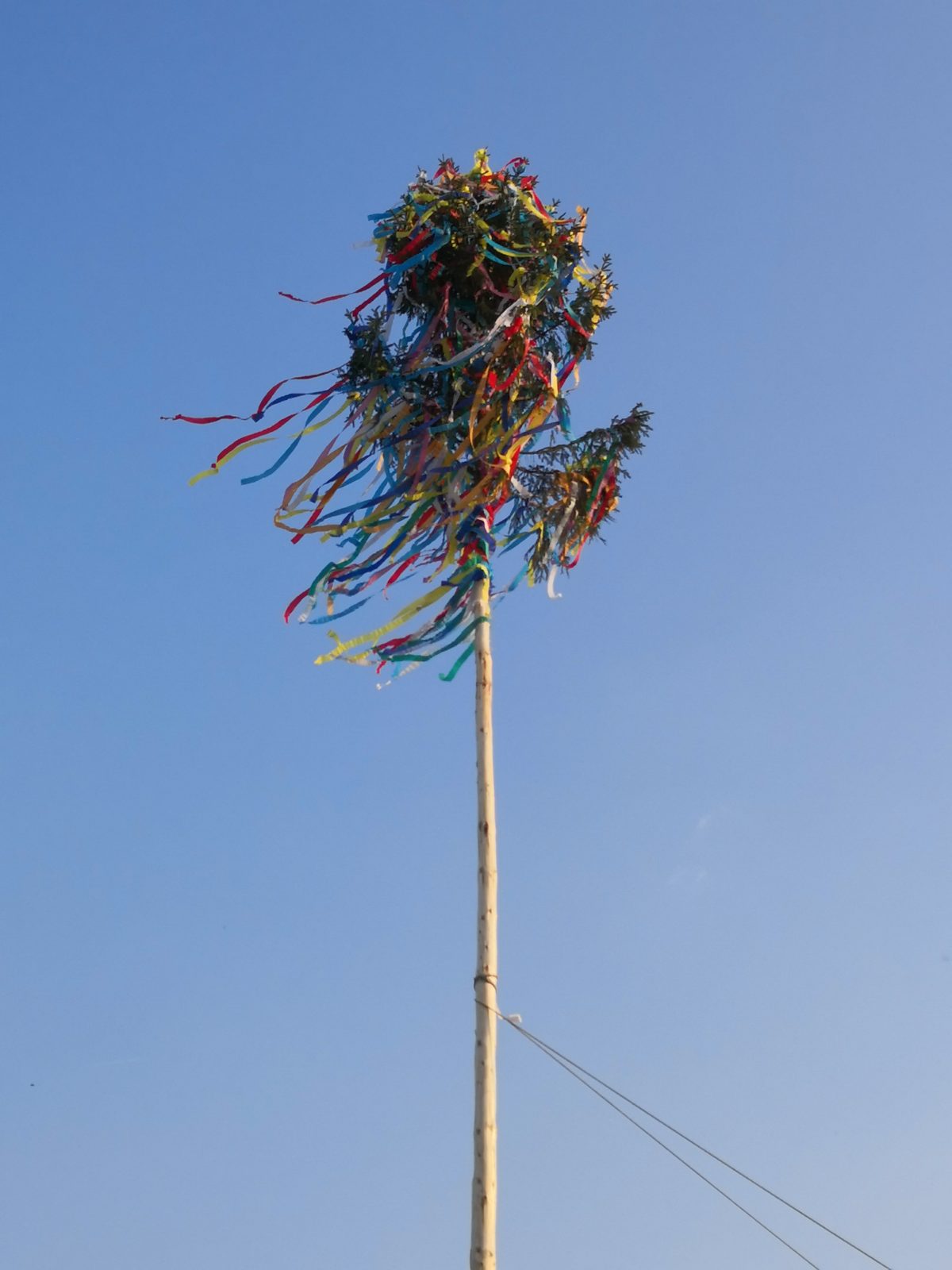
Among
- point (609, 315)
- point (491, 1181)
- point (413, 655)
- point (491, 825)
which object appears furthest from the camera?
point (609, 315)

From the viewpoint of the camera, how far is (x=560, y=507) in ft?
29.7

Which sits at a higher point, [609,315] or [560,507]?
[609,315]

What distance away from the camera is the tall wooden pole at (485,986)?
6.64 m

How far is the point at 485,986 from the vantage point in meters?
7.28

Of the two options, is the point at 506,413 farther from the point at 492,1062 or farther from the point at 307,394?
the point at 492,1062

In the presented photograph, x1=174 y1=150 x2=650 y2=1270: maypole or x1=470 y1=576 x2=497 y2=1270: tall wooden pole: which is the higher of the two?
x1=174 y1=150 x2=650 y2=1270: maypole

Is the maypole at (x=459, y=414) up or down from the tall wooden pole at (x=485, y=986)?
up

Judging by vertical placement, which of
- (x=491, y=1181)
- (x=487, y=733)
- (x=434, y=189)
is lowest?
(x=491, y=1181)

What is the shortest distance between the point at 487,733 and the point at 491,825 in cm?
58

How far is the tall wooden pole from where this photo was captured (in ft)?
21.8

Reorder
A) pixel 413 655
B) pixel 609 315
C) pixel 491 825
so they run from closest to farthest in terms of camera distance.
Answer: pixel 491 825
pixel 413 655
pixel 609 315

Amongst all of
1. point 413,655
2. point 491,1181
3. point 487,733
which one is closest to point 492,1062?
point 491,1181

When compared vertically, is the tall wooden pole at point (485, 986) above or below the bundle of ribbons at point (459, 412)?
below

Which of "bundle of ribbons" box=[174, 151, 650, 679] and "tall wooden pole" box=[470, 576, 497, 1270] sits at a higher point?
"bundle of ribbons" box=[174, 151, 650, 679]
